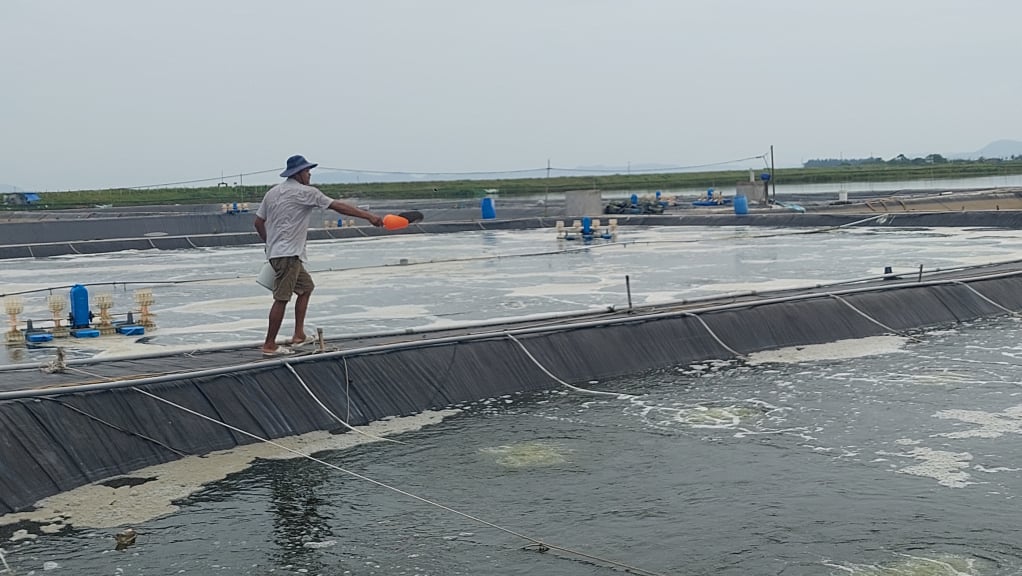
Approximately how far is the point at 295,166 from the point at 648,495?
4255mm

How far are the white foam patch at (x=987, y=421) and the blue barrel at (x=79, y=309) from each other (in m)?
9.28

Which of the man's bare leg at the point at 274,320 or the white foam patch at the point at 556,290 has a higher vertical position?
the man's bare leg at the point at 274,320

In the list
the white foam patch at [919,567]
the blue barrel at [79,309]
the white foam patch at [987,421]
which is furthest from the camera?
the blue barrel at [79,309]

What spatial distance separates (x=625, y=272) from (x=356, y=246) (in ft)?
39.2

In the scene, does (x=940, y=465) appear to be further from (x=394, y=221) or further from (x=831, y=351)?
(x=831, y=351)

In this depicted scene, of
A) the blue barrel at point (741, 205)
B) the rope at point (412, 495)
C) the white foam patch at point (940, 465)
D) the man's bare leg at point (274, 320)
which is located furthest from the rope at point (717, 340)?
the blue barrel at point (741, 205)

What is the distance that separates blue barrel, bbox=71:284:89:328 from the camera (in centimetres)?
1355

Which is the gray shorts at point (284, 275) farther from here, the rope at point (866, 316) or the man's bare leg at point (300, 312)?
the rope at point (866, 316)

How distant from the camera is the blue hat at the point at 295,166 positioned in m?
9.98

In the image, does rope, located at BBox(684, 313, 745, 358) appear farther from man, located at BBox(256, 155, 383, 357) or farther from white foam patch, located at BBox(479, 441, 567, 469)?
man, located at BBox(256, 155, 383, 357)

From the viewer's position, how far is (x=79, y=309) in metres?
13.6

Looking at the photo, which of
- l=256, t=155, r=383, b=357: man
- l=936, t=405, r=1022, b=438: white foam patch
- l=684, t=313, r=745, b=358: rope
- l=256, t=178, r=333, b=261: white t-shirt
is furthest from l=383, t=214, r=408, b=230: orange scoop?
l=936, t=405, r=1022, b=438: white foam patch

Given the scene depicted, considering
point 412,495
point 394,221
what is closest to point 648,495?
point 412,495

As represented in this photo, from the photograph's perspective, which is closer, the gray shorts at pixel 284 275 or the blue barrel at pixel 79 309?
the gray shorts at pixel 284 275
